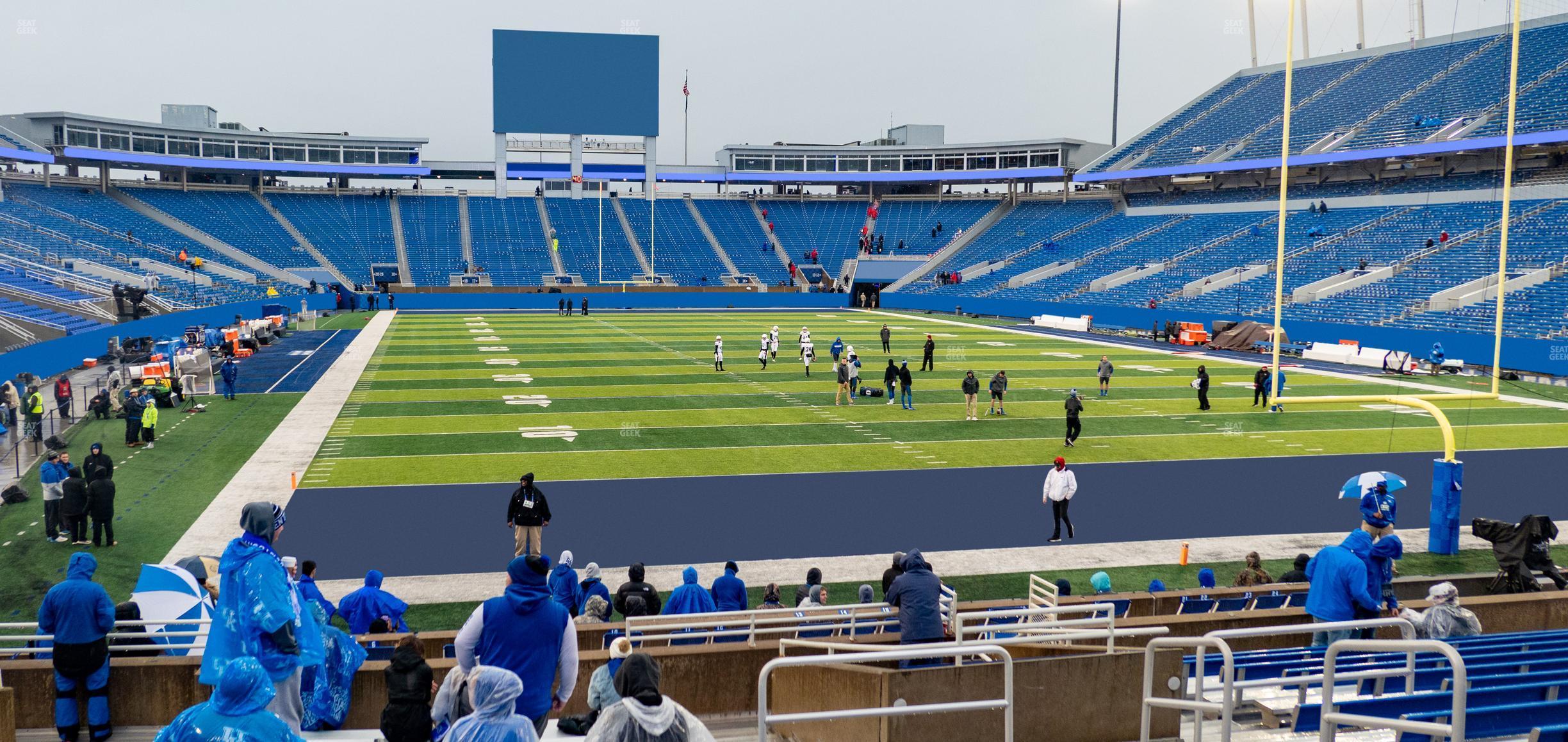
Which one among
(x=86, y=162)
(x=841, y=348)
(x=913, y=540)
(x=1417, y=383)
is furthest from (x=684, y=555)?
(x=86, y=162)

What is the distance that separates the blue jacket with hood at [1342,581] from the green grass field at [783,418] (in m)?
11.2

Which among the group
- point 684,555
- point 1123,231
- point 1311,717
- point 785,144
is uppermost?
point 785,144

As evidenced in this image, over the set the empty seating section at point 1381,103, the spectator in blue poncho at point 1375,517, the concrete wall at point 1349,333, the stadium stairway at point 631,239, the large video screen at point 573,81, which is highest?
the large video screen at point 573,81

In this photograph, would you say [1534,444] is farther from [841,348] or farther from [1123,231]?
[1123,231]

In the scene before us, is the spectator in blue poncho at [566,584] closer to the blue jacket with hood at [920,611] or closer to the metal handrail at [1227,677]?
the blue jacket with hood at [920,611]

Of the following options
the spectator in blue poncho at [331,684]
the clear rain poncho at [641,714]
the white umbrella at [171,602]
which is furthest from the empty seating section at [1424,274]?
the clear rain poncho at [641,714]

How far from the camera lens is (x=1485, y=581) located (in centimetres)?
1119

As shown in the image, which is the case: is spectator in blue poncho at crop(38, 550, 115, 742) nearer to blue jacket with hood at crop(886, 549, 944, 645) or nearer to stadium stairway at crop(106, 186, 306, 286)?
blue jacket with hood at crop(886, 549, 944, 645)

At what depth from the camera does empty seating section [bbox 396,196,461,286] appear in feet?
224

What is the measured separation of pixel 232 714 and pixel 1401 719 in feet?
16.3

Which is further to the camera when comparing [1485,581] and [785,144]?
[785,144]

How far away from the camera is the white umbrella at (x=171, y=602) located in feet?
27.2

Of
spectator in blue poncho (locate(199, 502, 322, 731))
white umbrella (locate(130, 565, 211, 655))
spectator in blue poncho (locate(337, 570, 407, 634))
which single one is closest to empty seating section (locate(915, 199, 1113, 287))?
spectator in blue poncho (locate(337, 570, 407, 634))

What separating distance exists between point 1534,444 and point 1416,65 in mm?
44188
